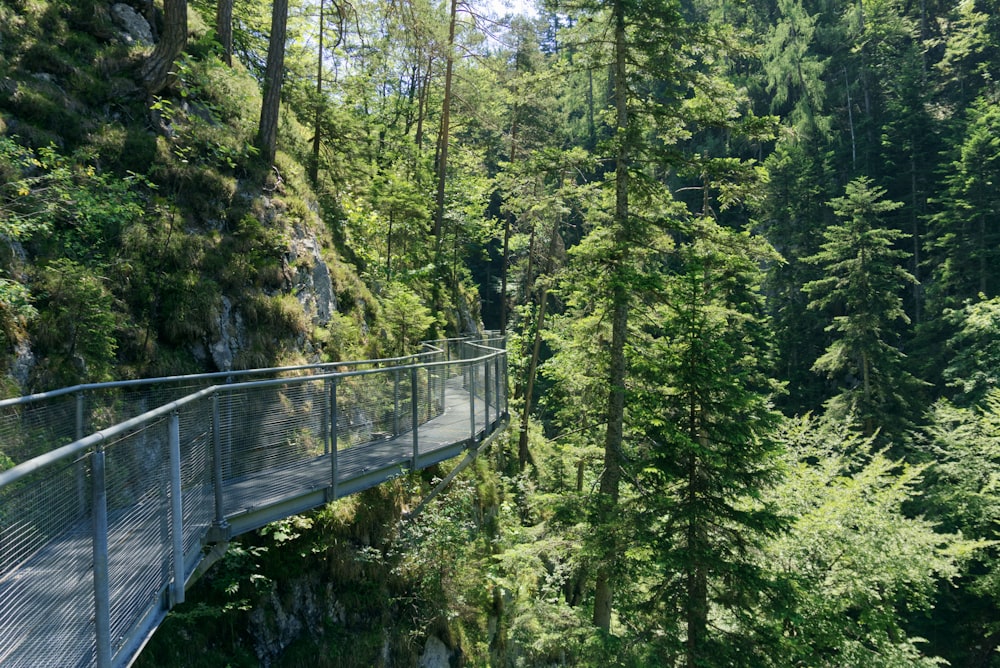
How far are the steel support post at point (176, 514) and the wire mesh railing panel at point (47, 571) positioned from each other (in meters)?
1.04

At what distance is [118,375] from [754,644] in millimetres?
10610

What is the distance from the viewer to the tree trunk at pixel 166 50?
9.41 meters

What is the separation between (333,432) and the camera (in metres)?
5.88

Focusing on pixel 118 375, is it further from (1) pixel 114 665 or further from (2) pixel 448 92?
(2) pixel 448 92

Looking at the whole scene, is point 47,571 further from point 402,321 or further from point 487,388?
point 402,321

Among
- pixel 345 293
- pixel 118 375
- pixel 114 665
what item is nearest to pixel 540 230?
A: pixel 345 293

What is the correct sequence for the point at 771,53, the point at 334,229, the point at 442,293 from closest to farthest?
1. the point at 334,229
2. the point at 442,293
3. the point at 771,53

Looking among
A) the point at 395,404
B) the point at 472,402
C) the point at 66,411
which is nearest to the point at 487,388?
the point at 472,402

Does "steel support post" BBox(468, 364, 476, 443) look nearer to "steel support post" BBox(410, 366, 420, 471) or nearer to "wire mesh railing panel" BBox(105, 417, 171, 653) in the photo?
"steel support post" BBox(410, 366, 420, 471)

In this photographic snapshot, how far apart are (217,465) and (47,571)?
2484 millimetres

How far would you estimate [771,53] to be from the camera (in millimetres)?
44438

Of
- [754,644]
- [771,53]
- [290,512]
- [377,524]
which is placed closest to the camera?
[290,512]

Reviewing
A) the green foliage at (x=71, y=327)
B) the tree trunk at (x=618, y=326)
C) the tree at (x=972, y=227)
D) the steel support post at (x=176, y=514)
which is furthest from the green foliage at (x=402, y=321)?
the tree at (x=972, y=227)

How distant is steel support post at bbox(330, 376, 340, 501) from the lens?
577 centimetres
